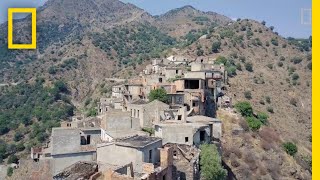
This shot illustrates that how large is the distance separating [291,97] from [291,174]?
30.9 m

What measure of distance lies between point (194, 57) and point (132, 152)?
50.1 metres

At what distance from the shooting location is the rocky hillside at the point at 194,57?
198 feet

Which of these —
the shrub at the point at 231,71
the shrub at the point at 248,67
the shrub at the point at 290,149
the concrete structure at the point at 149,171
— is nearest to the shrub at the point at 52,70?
the shrub at the point at 248,67

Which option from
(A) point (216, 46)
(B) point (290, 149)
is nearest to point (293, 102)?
(A) point (216, 46)

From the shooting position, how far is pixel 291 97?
2616 inches

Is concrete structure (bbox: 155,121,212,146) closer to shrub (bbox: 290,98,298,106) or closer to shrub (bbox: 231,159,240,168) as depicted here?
shrub (bbox: 231,159,240,168)

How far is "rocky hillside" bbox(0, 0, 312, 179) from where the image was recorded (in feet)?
198

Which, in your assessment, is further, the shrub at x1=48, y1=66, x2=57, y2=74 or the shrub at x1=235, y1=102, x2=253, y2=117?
the shrub at x1=48, y1=66, x2=57, y2=74

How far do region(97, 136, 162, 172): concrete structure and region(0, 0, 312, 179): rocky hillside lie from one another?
1602cm

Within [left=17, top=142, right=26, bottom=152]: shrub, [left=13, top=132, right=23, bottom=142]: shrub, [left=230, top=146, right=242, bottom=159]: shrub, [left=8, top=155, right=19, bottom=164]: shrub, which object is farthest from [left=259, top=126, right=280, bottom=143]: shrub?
[left=13, top=132, right=23, bottom=142]: shrub

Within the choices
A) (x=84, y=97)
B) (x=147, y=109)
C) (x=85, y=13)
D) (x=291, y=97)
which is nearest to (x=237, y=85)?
(x=291, y=97)

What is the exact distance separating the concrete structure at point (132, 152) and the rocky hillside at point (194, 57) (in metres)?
16.0

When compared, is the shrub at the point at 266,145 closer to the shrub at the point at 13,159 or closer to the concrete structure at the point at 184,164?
the concrete structure at the point at 184,164

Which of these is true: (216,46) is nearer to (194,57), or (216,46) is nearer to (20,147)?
(194,57)
